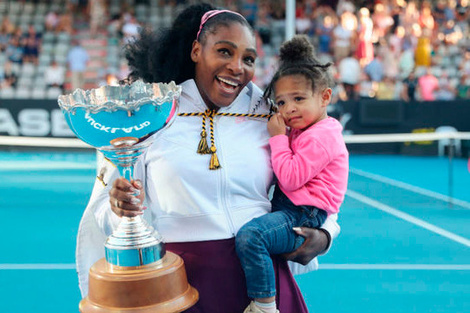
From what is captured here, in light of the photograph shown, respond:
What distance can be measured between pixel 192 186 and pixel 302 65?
1.96 ft

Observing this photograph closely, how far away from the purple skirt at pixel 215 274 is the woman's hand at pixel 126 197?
0.96 feet

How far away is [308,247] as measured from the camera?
1888mm

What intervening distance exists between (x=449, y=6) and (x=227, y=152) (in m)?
16.1

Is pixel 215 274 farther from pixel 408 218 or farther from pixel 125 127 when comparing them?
pixel 408 218

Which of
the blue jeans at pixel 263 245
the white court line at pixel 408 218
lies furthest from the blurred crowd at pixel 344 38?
the blue jeans at pixel 263 245

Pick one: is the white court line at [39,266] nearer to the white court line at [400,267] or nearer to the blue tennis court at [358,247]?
the blue tennis court at [358,247]

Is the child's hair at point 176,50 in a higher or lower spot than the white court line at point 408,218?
higher

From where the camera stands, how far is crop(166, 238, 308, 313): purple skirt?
6.02 feet

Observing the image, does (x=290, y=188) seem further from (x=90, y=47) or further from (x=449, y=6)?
(x=449, y=6)

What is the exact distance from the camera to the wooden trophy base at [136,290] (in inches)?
59.1

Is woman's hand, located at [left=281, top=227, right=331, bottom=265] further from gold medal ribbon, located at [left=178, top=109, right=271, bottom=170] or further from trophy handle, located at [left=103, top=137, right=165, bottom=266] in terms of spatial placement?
trophy handle, located at [left=103, top=137, right=165, bottom=266]

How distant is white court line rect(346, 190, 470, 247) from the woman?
3918 mm

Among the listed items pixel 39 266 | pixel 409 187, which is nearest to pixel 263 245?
pixel 39 266

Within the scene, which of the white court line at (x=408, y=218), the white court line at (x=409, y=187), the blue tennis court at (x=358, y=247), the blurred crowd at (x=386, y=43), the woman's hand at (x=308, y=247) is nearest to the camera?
the woman's hand at (x=308, y=247)
